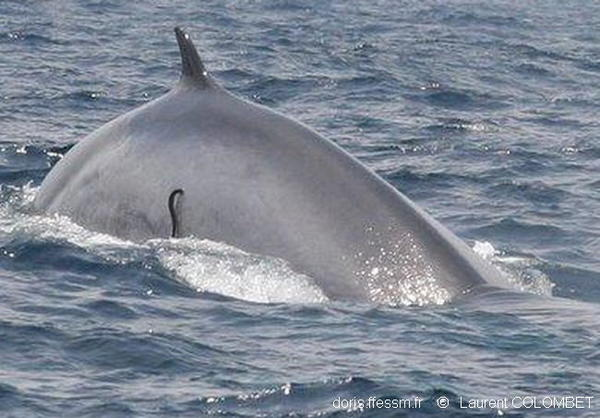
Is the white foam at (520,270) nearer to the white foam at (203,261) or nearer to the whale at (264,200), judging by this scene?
the whale at (264,200)

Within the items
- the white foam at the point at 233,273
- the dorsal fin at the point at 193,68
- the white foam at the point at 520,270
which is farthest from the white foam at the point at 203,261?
the white foam at the point at 520,270

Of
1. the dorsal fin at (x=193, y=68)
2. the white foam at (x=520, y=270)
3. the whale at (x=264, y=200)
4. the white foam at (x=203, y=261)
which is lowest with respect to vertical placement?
the white foam at (x=520, y=270)

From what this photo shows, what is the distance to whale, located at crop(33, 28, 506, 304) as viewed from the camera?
1348 cm

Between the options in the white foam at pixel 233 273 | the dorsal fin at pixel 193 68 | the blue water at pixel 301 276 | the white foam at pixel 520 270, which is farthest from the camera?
the white foam at pixel 520 270

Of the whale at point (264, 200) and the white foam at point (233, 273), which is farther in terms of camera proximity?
the white foam at point (233, 273)

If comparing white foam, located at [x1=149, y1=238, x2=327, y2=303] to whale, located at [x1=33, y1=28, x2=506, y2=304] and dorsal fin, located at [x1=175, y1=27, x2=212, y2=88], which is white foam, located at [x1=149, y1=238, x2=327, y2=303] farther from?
dorsal fin, located at [x1=175, y1=27, x2=212, y2=88]

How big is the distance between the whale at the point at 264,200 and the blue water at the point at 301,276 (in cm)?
18

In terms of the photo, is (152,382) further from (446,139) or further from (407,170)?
(446,139)

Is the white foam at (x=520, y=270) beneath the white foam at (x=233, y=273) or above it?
beneath

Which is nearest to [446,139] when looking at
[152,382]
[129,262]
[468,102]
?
[468,102]

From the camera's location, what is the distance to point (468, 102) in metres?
29.7

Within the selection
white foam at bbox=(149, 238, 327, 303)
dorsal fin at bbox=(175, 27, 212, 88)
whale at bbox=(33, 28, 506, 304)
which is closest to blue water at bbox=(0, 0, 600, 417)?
white foam at bbox=(149, 238, 327, 303)

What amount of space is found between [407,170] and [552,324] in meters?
9.22

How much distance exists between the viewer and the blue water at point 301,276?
38.8 ft
